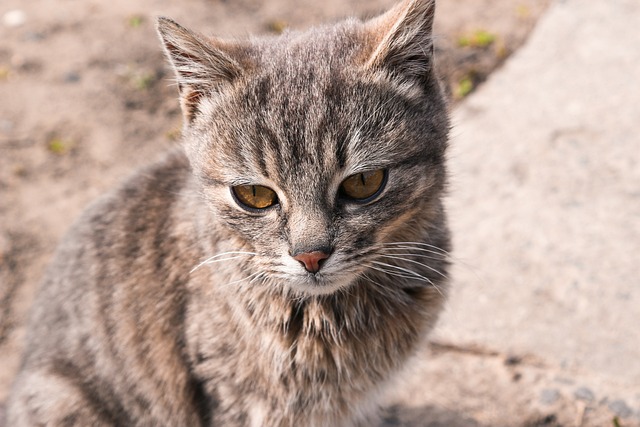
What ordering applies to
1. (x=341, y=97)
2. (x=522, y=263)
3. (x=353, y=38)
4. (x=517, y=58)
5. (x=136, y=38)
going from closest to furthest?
1. (x=341, y=97)
2. (x=353, y=38)
3. (x=522, y=263)
4. (x=517, y=58)
5. (x=136, y=38)

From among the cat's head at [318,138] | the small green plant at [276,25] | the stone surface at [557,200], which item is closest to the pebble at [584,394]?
the stone surface at [557,200]

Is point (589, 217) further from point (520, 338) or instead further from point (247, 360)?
point (247, 360)

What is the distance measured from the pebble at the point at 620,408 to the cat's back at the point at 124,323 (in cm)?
201

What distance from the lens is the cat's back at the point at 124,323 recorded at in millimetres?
2963

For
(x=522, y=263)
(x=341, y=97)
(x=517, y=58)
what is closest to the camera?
(x=341, y=97)

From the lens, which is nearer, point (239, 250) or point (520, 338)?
point (239, 250)

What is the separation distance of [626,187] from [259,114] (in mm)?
2879

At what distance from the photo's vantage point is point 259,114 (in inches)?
98.7

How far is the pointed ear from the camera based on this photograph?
250 centimetres

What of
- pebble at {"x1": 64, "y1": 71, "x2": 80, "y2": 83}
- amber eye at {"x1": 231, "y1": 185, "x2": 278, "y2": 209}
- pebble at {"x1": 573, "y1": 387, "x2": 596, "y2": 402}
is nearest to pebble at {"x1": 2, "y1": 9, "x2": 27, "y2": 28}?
pebble at {"x1": 64, "y1": 71, "x2": 80, "y2": 83}

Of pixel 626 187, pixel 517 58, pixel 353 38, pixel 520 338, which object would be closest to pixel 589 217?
pixel 626 187

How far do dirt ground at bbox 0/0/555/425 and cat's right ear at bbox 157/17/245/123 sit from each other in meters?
1.99

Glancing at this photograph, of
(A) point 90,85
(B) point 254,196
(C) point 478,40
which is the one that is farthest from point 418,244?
(A) point 90,85

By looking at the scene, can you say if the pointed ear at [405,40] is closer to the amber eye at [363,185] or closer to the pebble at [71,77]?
the amber eye at [363,185]
